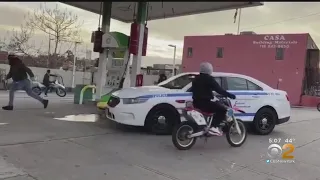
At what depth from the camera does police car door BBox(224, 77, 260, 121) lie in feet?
29.1

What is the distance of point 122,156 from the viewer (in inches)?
241

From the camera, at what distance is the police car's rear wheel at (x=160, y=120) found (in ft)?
26.5

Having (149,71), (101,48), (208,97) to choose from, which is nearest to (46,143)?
(208,97)

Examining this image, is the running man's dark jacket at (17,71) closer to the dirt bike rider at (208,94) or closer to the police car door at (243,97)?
the dirt bike rider at (208,94)

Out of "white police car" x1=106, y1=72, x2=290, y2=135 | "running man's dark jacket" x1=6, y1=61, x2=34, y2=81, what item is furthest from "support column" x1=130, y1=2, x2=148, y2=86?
"running man's dark jacket" x1=6, y1=61, x2=34, y2=81

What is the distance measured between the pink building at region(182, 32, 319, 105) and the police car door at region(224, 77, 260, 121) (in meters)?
22.6

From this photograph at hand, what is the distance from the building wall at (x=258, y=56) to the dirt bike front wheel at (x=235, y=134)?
79.9 ft

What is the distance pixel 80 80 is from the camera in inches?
1168

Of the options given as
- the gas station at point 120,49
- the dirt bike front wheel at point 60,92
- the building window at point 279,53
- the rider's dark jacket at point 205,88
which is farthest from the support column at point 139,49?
the building window at point 279,53

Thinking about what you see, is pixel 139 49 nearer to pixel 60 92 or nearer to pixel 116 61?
pixel 116 61

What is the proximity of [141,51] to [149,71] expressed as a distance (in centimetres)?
3036

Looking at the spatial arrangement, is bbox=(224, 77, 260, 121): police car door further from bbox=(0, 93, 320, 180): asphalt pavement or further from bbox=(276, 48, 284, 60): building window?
bbox=(276, 48, 284, 60): building window

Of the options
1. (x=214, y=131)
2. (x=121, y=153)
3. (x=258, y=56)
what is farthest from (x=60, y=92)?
(x=258, y=56)

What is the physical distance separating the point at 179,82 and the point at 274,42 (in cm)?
2489
